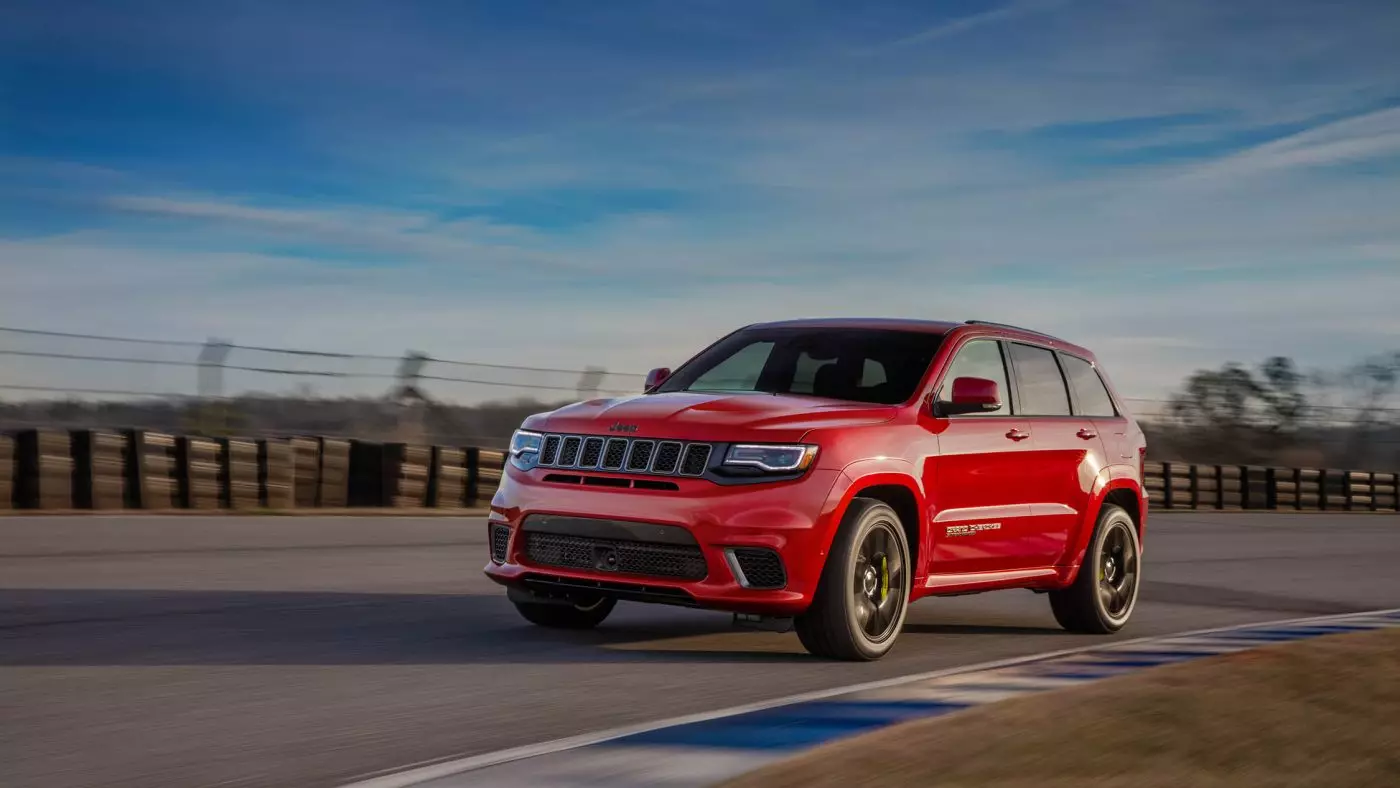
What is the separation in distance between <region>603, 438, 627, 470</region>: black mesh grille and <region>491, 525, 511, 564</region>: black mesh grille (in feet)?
2.32

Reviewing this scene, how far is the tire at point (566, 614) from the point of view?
937 centimetres

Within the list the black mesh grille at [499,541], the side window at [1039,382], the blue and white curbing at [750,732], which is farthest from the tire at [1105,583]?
the black mesh grille at [499,541]

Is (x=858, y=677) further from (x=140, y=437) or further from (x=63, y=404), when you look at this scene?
(x=63, y=404)

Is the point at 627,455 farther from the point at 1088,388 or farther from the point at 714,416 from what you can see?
the point at 1088,388

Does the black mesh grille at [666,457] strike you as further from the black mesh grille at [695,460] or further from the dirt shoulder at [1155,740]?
the dirt shoulder at [1155,740]

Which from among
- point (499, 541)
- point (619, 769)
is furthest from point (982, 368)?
point (619, 769)

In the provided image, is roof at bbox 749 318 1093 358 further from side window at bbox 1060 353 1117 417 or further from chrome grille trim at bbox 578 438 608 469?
chrome grille trim at bbox 578 438 608 469

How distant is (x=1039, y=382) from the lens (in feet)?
33.7

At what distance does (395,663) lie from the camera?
7.98 m

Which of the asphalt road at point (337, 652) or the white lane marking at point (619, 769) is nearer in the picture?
the white lane marking at point (619, 769)

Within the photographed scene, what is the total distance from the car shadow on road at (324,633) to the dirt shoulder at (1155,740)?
91.2 inches

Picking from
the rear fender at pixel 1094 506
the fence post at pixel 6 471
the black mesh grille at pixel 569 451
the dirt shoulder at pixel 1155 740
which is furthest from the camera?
the fence post at pixel 6 471

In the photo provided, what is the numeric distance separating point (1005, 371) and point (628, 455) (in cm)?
270

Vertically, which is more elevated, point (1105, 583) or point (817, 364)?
point (817, 364)
